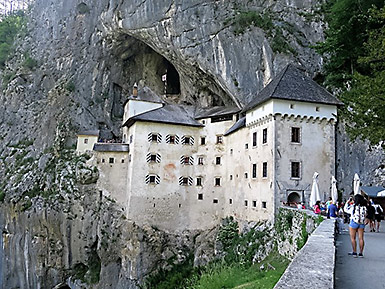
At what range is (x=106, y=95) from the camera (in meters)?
41.1

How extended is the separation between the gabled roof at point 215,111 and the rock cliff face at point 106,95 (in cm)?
97

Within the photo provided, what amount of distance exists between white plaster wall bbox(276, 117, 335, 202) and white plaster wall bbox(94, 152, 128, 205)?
16252 millimetres

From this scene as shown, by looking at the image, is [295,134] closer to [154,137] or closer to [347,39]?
[347,39]

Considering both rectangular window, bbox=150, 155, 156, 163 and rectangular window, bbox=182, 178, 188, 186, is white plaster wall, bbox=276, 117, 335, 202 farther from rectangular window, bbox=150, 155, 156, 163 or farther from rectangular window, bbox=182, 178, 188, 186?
rectangular window, bbox=150, 155, 156, 163

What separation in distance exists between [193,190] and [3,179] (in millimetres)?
25534

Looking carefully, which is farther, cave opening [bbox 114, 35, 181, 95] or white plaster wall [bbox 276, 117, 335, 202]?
cave opening [bbox 114, 35, 181, 95]

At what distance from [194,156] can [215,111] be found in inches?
195

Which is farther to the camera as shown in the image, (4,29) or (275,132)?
(4,29)

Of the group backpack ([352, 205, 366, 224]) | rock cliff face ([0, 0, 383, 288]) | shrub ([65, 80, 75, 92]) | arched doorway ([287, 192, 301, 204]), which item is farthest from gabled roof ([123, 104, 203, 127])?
backpack ([352, 205, 366, 224])

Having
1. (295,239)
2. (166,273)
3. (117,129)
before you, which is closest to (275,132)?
(295,239)

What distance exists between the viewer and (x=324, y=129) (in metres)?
23.4

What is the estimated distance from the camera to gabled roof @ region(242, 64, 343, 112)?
74.9 ft

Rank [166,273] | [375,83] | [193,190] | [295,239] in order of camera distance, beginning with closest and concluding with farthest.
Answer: [375,83] → [295,239] → [166,273] → [193,190]

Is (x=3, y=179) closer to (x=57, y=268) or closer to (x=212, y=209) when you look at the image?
(x=57, y=268)
